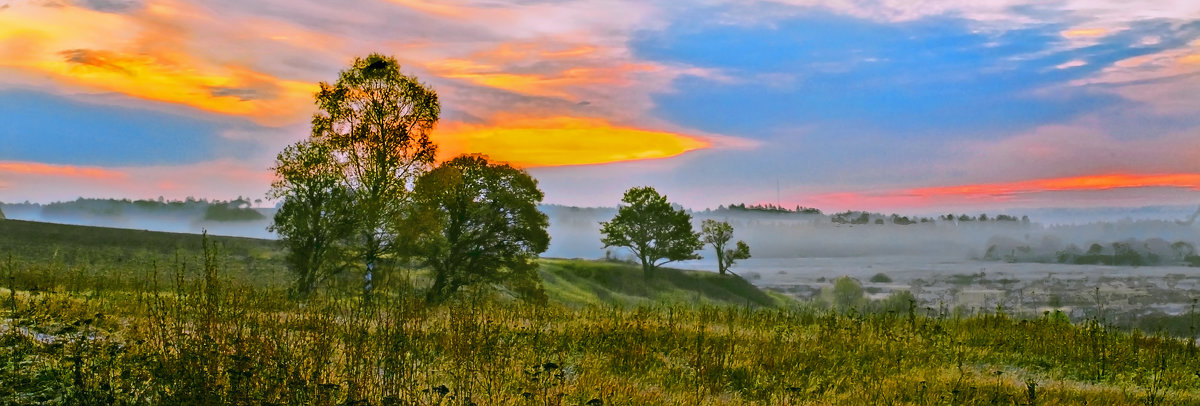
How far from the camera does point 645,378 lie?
32.7 ft

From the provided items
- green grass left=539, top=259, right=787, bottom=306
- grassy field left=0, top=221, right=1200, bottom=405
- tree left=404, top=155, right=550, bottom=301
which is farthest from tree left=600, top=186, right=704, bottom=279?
grassy field left=0, top=221, right=1200, bottom=405

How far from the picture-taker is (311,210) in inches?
1024

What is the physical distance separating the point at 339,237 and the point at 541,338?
630 inches

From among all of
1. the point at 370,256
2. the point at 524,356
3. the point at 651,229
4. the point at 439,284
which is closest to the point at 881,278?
the point at 651,229

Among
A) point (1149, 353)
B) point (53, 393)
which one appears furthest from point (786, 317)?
point (53, 393)

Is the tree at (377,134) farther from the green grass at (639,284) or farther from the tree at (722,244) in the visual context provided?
the tree at (722,244)

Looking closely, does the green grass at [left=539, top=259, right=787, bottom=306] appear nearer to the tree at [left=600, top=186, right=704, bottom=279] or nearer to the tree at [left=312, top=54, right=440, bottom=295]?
the tree at [left=600, top=186, right=704, bottom=279]

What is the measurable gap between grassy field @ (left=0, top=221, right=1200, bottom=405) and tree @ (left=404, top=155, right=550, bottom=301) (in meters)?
10.7

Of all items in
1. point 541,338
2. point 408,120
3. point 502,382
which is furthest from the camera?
point 408,120

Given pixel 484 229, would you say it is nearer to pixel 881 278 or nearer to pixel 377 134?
pixel 377 134

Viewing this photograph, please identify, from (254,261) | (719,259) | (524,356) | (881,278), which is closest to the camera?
(524,356)

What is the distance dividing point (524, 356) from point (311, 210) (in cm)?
1776

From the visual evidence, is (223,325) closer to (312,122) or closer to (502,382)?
(502,382)

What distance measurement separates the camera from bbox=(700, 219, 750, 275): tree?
79812 millimetres
